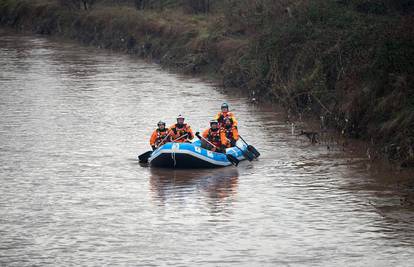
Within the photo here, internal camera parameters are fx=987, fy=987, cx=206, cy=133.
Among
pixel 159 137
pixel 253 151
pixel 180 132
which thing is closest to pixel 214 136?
pixel 180 132

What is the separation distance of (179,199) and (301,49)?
16.8 meters

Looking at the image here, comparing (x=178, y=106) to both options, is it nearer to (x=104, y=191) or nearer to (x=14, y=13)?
(x=104, y=191)

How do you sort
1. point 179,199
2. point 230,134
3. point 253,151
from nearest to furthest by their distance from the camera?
point 179,199, point 253,151, point 230,134

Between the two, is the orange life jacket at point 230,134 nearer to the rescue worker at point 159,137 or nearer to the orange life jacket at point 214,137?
the orange life jacket at point 214,137

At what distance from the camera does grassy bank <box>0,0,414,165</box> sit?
31.0m

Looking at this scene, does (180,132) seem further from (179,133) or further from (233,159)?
(233,159)

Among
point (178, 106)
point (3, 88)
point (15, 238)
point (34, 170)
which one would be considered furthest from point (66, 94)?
point (15, 238)

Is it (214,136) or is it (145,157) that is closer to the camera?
(145,157)

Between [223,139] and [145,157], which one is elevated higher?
[223,139]

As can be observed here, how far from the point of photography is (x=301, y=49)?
40.2 meters

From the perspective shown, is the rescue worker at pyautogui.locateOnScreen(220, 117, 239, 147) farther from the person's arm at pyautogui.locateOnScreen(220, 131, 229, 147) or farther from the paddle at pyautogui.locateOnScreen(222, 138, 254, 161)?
the paddle at pyautogui.locateOnScreen(222, 138, 254, 161)

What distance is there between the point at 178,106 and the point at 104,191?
49.6ft

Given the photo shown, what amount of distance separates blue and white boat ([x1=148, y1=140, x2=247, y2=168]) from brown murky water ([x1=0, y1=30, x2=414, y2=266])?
0.32 meters

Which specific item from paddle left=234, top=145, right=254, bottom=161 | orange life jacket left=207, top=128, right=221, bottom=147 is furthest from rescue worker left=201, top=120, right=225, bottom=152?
paddle left=234, top=145, right=254, bottom=161
